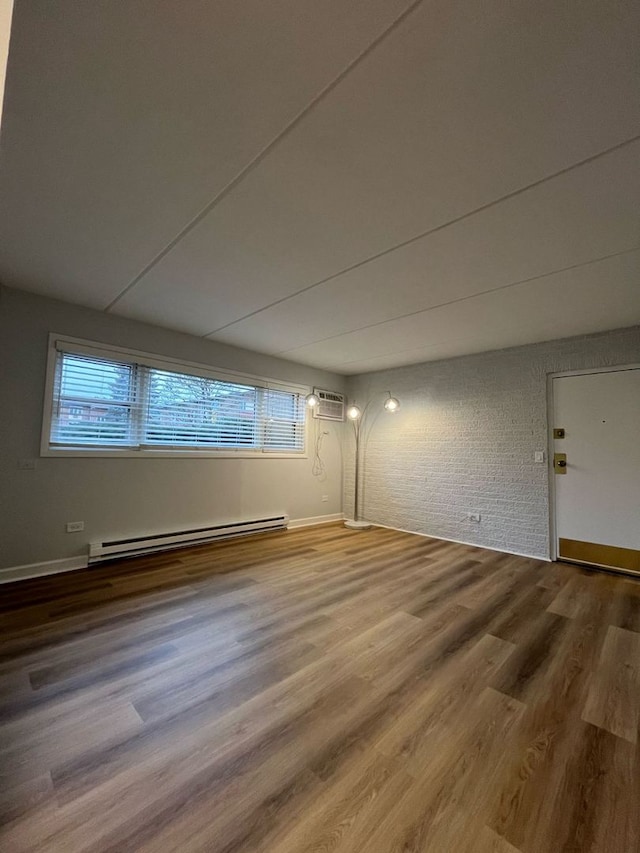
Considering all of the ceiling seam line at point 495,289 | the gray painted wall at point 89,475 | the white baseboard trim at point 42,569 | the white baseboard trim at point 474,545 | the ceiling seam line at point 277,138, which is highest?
the ceiling seam line at point 277,138

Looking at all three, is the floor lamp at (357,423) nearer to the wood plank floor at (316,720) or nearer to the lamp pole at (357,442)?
the lamp pole at (357,442)

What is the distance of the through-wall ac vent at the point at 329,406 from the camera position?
5.77 metres

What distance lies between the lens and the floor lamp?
17.7 feet

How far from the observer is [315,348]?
4672 millimetres

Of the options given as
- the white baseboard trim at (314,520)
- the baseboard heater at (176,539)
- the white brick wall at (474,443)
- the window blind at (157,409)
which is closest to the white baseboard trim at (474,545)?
the white brick wall at (474,443)

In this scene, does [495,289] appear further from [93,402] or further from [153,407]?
[93,402]

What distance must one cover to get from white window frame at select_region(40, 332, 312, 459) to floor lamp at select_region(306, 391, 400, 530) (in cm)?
88

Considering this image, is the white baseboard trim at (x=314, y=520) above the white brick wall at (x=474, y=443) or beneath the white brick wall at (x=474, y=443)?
beneath

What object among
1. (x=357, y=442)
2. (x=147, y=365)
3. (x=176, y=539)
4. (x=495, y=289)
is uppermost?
(x=495, y=289)

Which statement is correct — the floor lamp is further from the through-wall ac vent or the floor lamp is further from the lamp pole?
the through-wall ac vent

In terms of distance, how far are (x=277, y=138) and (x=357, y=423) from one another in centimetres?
481

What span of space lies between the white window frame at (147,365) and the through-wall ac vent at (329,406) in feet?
1.48

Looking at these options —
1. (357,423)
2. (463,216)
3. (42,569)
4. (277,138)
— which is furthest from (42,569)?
(357,423)

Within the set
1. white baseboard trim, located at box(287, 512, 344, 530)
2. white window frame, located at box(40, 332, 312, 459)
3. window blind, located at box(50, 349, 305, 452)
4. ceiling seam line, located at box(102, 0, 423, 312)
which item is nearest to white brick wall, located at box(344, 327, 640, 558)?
white baseboard trim, located at box(287, 512, 344, 530)
